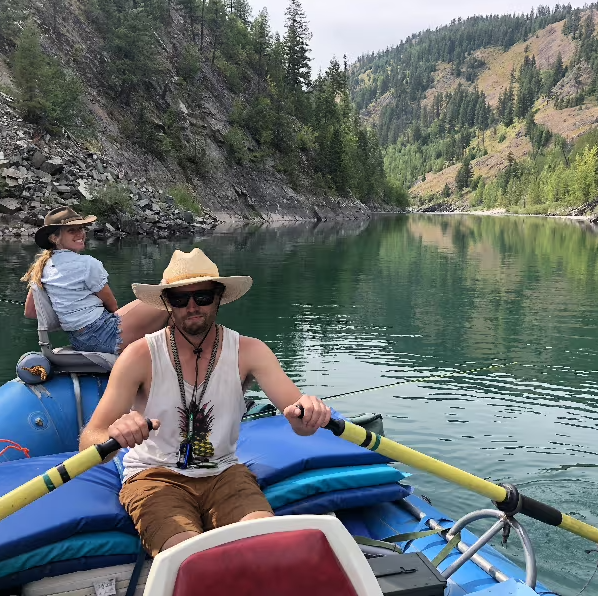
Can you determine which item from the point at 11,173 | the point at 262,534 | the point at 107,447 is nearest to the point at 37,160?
the point at 11,173

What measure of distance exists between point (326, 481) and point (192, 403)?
1350 millimetres

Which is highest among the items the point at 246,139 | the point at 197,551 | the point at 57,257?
the point at 246,139

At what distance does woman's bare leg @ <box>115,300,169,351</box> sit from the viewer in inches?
275

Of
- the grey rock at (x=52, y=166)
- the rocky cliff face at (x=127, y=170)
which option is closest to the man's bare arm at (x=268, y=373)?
the rocky cliff face at (x=127, y=170)

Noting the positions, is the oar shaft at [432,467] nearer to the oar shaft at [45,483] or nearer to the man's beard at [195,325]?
the man's beard at [195,325]

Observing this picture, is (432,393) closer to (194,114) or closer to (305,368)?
(305,368)

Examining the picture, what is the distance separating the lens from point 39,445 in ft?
20.2

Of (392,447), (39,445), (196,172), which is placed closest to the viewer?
(392,447)

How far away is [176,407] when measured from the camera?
3.97 m

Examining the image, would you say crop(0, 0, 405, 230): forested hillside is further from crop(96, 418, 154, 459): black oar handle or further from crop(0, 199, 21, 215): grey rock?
crop(96, 418, 154, 459): black oar handle

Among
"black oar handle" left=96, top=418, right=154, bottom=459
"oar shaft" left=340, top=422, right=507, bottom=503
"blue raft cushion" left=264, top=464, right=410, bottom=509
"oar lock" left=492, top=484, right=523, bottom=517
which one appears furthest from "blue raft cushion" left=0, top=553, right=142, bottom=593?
"oar lock" left=492, top=484, right=523, bottom=517

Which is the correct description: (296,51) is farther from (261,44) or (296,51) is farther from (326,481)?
(326,481)

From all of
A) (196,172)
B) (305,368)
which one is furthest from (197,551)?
(196,172)

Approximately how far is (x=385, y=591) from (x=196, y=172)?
61481 millimetres
